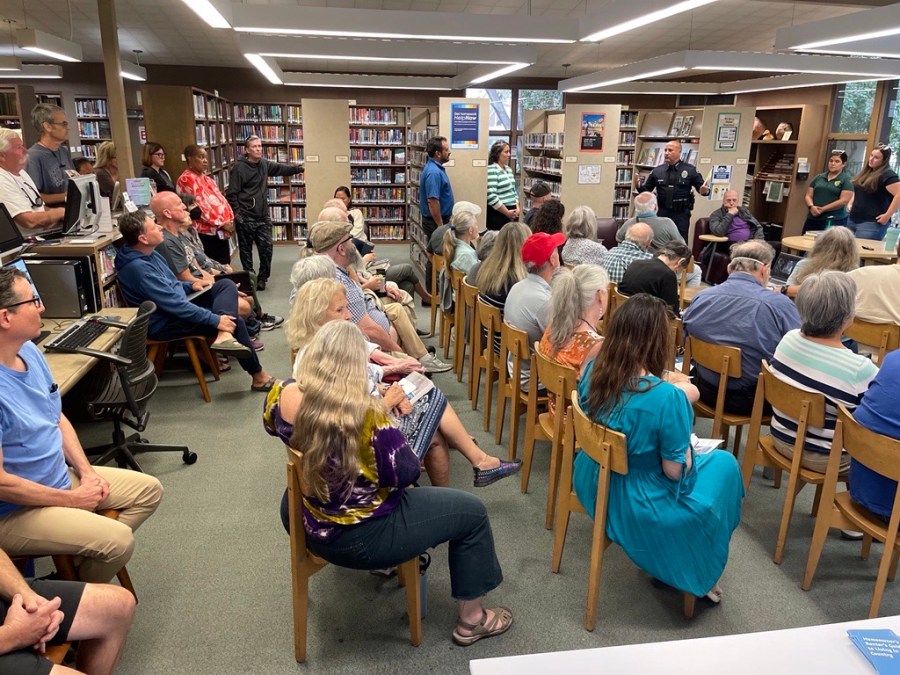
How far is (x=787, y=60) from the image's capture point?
6.93 metres

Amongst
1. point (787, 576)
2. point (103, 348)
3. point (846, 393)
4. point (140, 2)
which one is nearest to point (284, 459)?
point (103, 348)

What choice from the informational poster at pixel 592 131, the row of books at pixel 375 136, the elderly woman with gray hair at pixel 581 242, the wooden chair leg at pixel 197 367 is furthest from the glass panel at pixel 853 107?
the wooden chair leg at pixel 197 367

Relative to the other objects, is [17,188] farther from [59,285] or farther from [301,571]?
[301,571]

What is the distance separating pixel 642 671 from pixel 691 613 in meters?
1.27

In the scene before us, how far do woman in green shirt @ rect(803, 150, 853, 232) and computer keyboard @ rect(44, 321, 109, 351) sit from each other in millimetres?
7501

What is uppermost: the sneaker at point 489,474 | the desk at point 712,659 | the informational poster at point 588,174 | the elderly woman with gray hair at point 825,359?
the informational poster at point 588,174

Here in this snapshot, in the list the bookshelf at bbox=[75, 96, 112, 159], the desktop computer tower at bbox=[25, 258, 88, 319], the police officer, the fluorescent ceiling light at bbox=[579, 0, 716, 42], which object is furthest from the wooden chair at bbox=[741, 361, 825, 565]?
the bookshelf at bbox=[75, 96, 112, 159]

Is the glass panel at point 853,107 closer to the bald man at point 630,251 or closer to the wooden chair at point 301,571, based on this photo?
the bald man at point 630,251

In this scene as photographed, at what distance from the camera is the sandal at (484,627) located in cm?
224

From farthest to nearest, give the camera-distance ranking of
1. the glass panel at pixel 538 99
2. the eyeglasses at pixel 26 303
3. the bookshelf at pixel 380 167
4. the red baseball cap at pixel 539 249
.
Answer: the glass panel at pixel 538 99 → the bookshelf at pixel 380 167 → the red baseball cap at pixel 539 249 → the eyeglasses at pixel 26 303

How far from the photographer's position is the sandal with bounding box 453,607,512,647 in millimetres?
2238

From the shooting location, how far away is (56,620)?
5.49 ft

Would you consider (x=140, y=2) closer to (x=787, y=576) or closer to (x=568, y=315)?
(x=568, y=315)

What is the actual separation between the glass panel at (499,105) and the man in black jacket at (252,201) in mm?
6514
